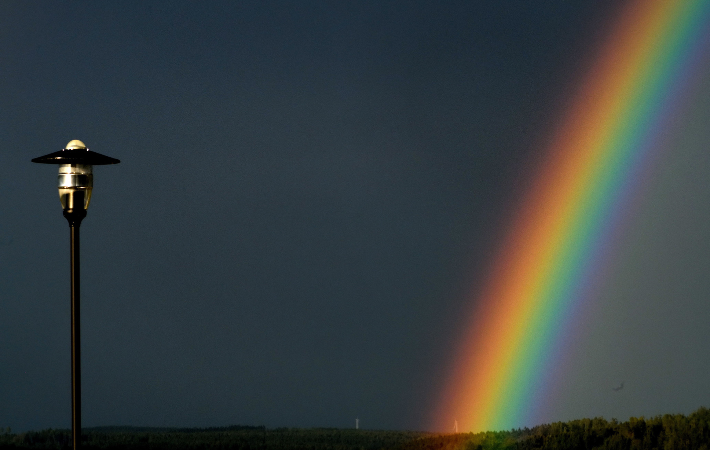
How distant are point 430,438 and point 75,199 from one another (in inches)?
345

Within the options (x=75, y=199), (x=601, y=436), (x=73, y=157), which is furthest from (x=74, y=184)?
(x=601, y=436)

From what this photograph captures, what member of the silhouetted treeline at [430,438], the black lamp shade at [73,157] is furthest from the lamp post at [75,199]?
the silhouetted treeline at [430,438]

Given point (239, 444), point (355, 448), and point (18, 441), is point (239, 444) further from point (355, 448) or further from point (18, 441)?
point (18, 441)

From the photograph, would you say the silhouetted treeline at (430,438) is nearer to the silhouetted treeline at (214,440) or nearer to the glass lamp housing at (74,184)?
the silhouetted treeline at (214,440)

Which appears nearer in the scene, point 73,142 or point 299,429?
point 73,142

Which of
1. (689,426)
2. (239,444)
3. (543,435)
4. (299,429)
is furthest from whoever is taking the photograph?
(299,429)

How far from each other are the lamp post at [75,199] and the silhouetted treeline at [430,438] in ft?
22.3

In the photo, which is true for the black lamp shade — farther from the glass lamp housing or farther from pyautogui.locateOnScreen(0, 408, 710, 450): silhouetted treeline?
pyautogui.locateOnScreen(0, 408, 710, 450): silhouetted treeline

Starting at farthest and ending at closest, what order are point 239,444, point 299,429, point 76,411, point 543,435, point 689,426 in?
point 299,429 → point 239,444 → point 543,435 → point 689,426 → point 76,411

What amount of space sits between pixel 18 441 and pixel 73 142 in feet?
29.8

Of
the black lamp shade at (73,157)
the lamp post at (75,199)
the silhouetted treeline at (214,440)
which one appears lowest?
the silhouetted treeline at (214,440)

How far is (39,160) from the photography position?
772 centimetres

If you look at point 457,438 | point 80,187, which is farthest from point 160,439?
point 80,187

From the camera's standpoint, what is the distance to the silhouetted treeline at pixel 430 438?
11.8 m
